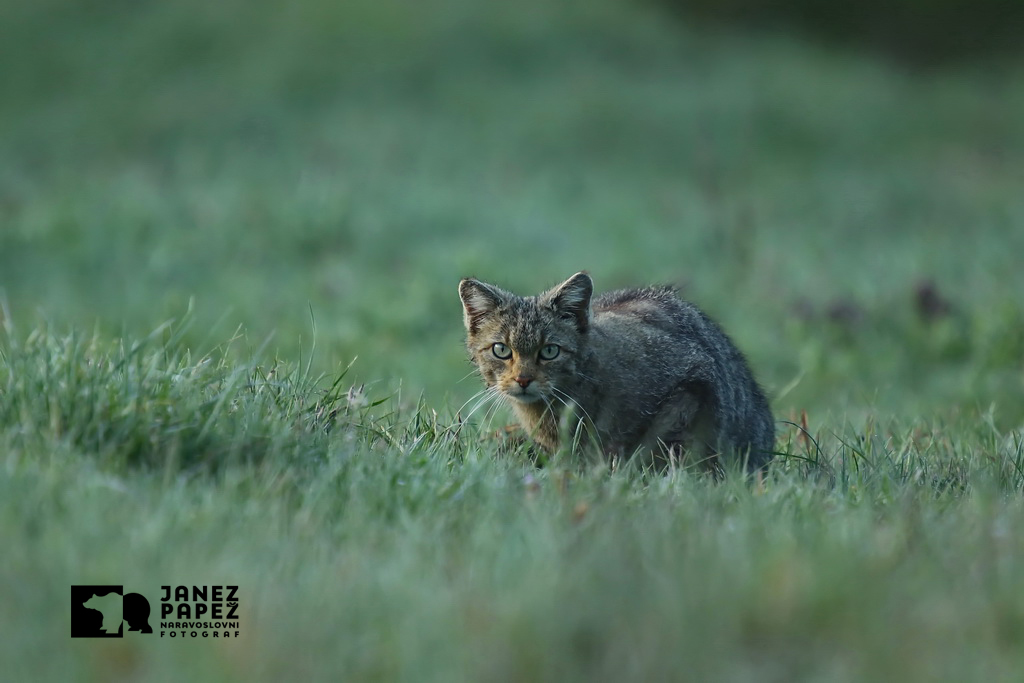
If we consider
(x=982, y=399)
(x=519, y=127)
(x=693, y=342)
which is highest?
(x=519, y=127)

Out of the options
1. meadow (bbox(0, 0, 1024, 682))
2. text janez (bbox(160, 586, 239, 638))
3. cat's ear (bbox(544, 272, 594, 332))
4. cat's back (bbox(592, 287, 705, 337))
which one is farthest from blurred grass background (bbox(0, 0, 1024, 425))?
text janez (bbox(160, 586, 239, 638))

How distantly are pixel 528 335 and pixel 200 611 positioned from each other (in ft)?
8.38

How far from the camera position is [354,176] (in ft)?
58.6

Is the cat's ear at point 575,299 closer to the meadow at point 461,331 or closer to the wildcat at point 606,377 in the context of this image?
the wildcat at point 606,377

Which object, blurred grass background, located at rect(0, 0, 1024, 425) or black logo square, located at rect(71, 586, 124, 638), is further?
blurred grass background, located at rect(0, 0, 1024, 425)

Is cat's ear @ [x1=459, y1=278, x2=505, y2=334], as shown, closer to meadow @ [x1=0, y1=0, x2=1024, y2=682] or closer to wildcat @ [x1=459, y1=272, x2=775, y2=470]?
wildcat @ [x1=459, y1=272, x2=775, y2=470]

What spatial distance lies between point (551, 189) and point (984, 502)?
14.5 m

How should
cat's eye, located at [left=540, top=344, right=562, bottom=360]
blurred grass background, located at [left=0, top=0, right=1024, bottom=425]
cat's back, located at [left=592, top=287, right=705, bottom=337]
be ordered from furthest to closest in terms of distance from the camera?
1. blurred grass background, located at [left=0, top=0, right=1024, bottom=425]
2. cat's back, located at [left=592, top=287, right=705, bottom=337]
3. cat's eye, located at [left=540, top=344, right=562, bottom=360]

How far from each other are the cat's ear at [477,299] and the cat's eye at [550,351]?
1.23 ft

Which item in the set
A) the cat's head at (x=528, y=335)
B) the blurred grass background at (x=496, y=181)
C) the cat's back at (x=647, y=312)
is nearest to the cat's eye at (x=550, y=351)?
the cat's head at (x=528, y=335)

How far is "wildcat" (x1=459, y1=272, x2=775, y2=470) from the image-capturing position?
5.30 metres

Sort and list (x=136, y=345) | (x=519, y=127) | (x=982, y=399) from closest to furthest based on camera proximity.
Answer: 1. (x=136, y=345)
2. (x=982, y=399)
3. (x=519, y=127)

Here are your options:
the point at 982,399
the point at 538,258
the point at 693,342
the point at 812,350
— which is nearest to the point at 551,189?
the point at 538,258

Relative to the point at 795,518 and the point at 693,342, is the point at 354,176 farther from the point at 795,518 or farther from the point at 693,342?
the point at 795,518
